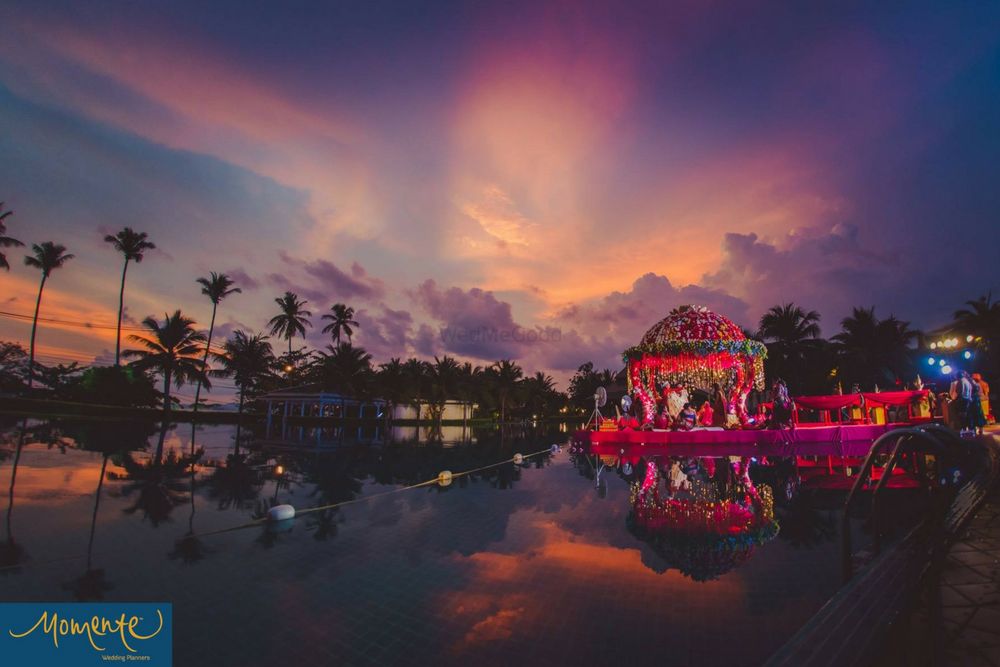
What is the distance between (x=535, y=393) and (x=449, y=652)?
5223 centimetres

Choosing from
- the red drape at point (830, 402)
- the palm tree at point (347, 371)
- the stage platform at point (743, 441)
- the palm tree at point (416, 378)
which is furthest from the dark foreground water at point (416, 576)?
the palm tree at point (416, 378)

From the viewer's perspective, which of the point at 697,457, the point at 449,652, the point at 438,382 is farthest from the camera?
the point at 438,382

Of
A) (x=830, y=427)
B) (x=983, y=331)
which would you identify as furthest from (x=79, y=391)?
(x=983, y=331)

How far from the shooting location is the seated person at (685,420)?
1758 centimetres

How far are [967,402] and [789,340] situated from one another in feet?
89.2

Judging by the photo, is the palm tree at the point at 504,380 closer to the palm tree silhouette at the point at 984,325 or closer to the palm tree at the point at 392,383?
the palm tree at the point at 392,383

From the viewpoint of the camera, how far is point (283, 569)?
16.3ft

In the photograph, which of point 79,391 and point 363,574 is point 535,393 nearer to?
point 79,391

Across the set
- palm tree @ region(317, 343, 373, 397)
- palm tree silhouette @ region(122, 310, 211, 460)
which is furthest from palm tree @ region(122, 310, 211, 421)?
palm tree @ region(317, 343, 373, 397)

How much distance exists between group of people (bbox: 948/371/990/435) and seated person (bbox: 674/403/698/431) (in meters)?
7.64

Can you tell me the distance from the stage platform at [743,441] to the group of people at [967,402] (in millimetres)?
3527

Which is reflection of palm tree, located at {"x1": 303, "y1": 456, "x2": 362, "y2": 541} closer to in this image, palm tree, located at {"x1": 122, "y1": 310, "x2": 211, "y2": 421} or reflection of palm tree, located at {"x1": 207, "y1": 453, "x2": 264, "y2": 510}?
reflection of palm tree, located at {"x1": 207, "y1": 453, "x2": 264, "y2": 510}

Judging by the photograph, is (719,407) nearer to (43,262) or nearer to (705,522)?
(705,522)

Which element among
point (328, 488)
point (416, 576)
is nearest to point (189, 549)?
point (416, 576)
